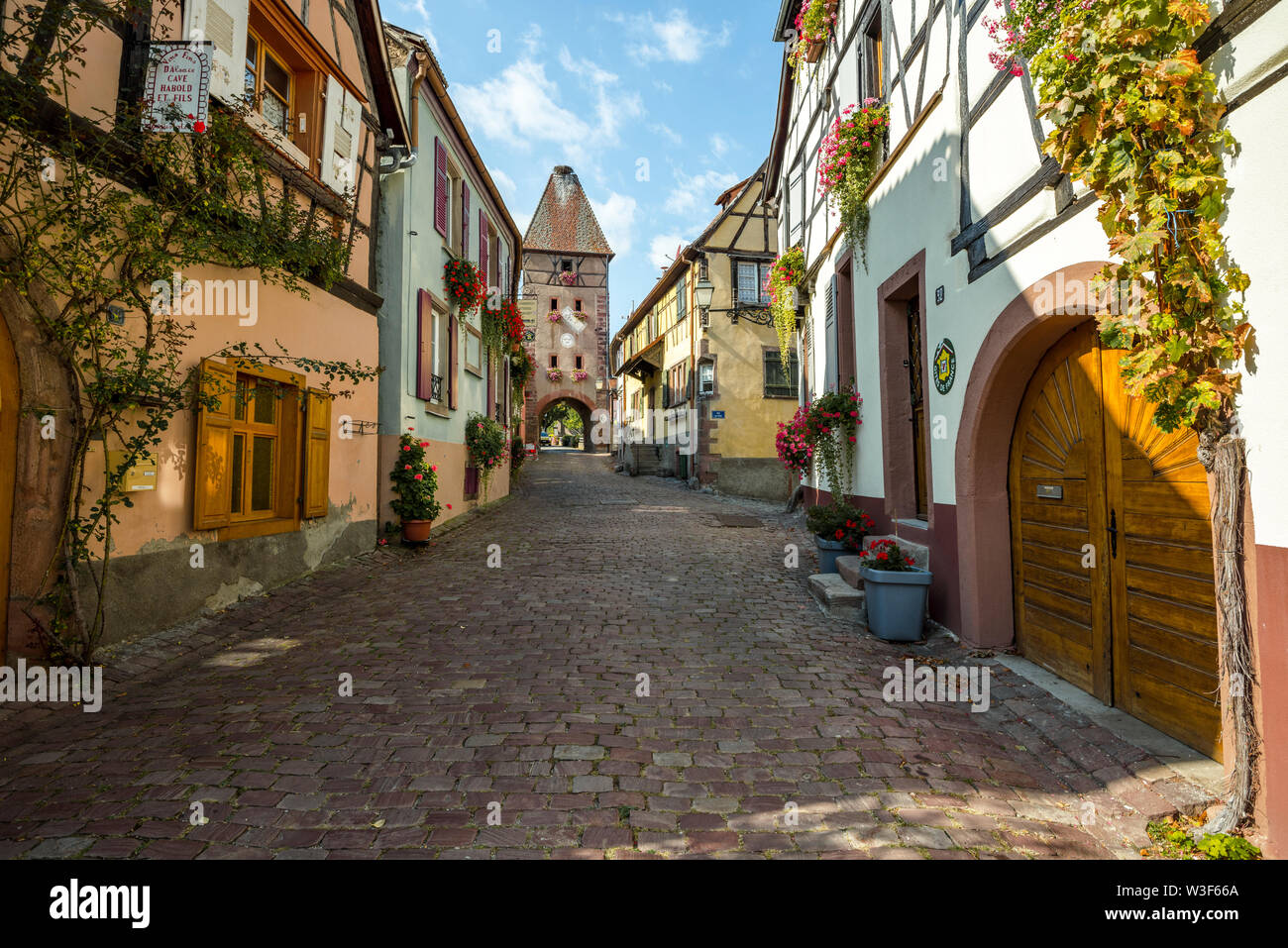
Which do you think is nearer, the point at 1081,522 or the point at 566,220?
the point at 1081,522

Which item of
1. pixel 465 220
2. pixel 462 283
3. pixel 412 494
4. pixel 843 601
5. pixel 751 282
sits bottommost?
pixel 843 601

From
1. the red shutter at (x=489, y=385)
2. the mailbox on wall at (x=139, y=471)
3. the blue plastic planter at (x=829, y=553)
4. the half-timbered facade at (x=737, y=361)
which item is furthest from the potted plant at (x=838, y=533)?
the half-timbered facade at (x=737, y=361)

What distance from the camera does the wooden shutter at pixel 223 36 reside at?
16.8 feet

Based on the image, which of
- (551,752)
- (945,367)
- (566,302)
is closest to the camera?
(551,752)

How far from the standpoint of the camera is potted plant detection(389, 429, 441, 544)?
8984 millimetres

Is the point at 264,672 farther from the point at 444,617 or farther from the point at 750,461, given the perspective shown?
the point at 750,461

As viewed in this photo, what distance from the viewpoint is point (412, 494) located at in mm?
8992

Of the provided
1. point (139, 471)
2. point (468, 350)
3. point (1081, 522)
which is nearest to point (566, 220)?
point (468, 350)

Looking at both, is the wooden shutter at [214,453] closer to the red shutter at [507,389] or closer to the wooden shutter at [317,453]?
the wooden shutter at [317,453]

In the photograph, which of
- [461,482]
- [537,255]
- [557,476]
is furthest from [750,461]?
[537,255]

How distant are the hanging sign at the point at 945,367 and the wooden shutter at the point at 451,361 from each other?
850 centimetres

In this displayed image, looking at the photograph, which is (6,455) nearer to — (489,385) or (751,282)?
(489,385)

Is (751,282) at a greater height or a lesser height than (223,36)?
greater

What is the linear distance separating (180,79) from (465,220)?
8127 millimetres
